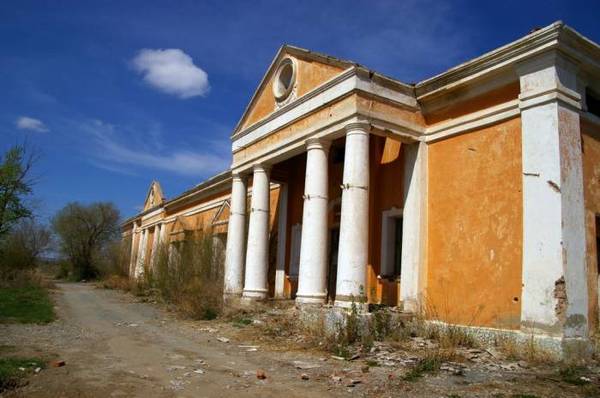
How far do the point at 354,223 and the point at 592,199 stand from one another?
4302 mm

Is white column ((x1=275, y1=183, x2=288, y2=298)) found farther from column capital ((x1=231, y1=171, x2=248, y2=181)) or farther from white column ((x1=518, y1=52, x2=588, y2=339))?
white column ((x1=518, y1=52, x2=588, y2=339))

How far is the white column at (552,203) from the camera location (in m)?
7.77

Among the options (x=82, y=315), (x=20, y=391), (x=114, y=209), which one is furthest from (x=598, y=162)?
(x=114, y=209)

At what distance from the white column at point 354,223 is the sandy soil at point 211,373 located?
1771mm

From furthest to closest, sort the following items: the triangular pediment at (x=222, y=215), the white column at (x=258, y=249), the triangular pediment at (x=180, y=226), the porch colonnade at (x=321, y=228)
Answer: the triangular pediment at (x=180, y=226) < the triangular pediment at (x=222, y=215) < the white column at (x=258, y=249) < the porch colonnade at (x=321, y=228)

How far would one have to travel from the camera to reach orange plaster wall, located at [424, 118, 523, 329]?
8898 mm

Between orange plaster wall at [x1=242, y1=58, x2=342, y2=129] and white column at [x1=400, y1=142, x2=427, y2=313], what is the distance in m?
2.62

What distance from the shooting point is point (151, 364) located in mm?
Answer: 7191

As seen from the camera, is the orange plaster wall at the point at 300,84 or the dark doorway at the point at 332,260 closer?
the orange plaster wall at the point at 300,84

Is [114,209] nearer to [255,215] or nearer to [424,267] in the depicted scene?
[255,215]

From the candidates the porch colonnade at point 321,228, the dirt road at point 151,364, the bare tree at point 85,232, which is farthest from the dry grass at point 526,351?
the bare tree at point 85,232

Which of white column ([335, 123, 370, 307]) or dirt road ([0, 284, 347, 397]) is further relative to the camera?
white column ([335, 123, 370, 307])

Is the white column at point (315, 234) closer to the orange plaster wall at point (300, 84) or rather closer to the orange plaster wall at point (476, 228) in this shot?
the orange plaster wall at point (300, 84)

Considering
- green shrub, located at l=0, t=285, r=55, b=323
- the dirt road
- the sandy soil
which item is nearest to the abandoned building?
the sandy soil
